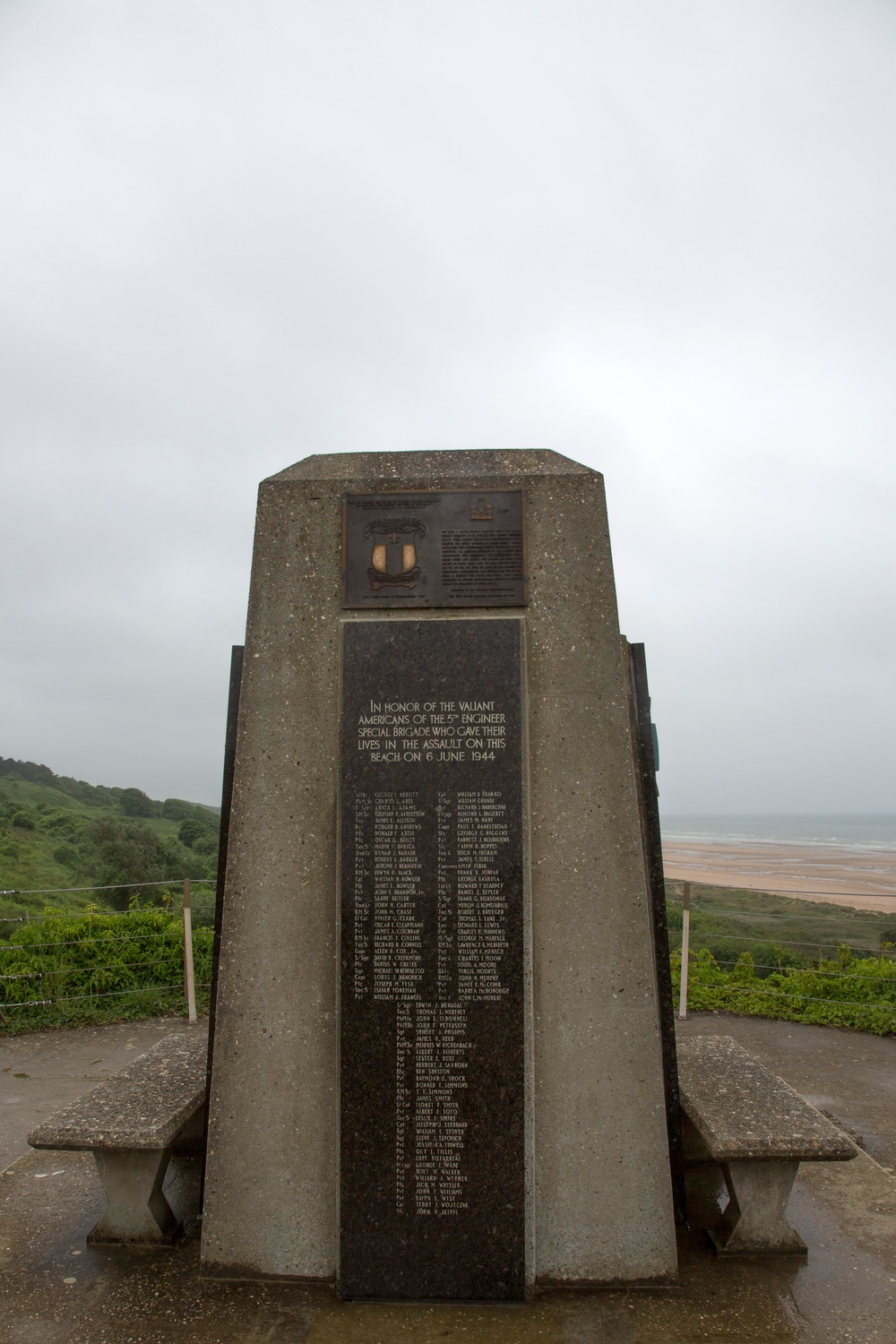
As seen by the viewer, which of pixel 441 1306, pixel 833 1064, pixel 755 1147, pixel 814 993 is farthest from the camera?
pixel 814 993

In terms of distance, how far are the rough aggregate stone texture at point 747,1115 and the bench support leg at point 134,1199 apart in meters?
2.37

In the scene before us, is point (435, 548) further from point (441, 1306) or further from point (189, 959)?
point (189, 959)

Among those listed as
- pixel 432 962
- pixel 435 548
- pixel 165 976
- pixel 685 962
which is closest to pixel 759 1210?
pixel 432 962

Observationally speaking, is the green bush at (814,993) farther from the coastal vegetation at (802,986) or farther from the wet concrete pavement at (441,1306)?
the wet concrete pavement at (441,1306)

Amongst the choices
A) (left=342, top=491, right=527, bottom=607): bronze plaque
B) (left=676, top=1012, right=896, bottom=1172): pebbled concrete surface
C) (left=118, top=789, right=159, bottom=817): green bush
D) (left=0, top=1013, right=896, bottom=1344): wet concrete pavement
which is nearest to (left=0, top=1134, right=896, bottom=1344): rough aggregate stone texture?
(left=0, top=1013, right=896, bottom=1344): wet concrete pavement

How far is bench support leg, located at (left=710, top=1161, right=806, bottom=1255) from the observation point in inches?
130

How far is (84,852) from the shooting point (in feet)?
46.5

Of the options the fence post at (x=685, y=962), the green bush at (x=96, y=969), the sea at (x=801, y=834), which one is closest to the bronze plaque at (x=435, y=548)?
the fence post at (x=685, y=962)

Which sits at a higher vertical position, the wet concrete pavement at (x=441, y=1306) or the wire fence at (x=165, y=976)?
the wire fence at (x=165, y=976)

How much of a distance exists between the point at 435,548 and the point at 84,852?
1309 cm

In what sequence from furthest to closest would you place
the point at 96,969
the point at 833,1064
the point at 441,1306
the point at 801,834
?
1. the point at 801,834
2. the point at 96,969
3. the point at 833,1064
4. the point at 441,1306

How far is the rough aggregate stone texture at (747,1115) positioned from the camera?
3143 millimetres

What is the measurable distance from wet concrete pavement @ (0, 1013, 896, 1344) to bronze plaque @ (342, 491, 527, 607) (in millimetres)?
2784

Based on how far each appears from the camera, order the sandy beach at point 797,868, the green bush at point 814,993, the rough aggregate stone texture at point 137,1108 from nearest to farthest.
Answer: the rough aggregate stone texture at point 137,1108 < the green bush at point 814,993 < the sandy beach at point 797,868
